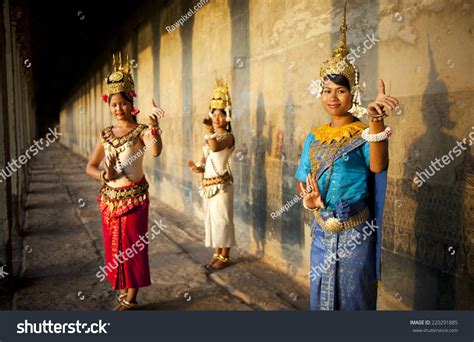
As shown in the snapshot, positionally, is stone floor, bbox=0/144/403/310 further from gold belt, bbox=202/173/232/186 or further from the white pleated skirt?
gold belt, bbox=202/173/232/186

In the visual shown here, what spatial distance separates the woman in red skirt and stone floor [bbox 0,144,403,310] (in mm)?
469

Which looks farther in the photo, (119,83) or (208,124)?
(208,124)

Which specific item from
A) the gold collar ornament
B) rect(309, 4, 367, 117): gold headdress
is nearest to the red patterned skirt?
the gold collar ornament

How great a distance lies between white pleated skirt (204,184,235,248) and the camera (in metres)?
4.83

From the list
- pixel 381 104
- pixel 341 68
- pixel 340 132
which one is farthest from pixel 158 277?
pixel 381 104

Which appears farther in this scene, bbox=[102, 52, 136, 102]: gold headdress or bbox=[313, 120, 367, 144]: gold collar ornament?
bbox=[102, 52, 136, 102]: gold headdress

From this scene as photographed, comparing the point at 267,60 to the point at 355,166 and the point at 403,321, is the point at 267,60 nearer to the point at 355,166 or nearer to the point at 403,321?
the point at 355,166

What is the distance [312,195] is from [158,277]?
8.80 ft

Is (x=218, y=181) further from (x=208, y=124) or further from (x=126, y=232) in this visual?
(x=126, y=232)

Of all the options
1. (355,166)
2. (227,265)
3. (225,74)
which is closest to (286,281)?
(227,265)

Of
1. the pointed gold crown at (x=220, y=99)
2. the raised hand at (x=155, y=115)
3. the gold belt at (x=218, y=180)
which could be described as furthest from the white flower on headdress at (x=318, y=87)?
the gold belt at (x=218, y=180)

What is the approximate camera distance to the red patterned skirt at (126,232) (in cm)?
353

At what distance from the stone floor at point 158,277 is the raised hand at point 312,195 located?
148cm

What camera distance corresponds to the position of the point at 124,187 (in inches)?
139
